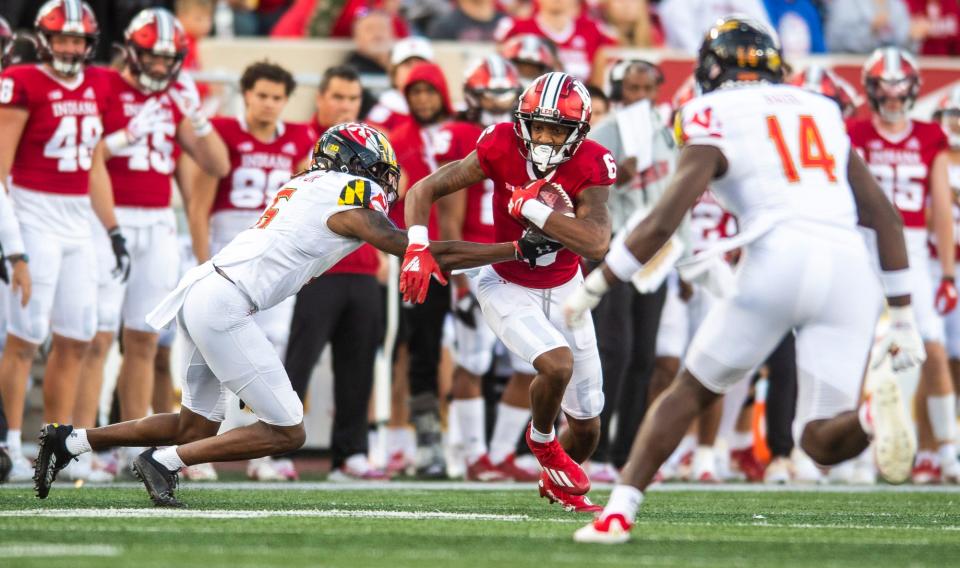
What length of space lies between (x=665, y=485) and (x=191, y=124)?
3218mm

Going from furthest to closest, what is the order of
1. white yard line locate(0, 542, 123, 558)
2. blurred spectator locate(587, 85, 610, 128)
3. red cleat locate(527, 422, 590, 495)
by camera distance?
blurred spectator locate(587, 85, 610, 128) < red cleat locate(527, 422, 590, 495) < white yard line locate(0, 542, 123, 558)

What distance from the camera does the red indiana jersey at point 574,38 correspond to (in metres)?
11.0

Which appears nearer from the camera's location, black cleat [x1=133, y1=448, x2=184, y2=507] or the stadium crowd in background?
black cleat [x1=133, y1=448, x2=184, y2=507]

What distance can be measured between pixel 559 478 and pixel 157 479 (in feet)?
5.43

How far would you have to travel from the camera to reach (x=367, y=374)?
903 cm

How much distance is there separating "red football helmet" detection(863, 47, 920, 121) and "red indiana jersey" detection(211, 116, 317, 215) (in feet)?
11.6

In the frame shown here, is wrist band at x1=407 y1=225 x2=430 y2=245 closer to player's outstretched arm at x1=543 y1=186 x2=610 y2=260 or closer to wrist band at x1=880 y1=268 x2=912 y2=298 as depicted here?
player's outstretched arm at x1=543 y1=186 x2=610 y2=260

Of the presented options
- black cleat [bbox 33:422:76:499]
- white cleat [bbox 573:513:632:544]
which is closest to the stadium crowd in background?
black cleat [bbox 33:422:76:499]

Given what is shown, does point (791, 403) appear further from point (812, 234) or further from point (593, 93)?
point (812, 234)

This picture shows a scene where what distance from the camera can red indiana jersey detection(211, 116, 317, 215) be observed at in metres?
8.95

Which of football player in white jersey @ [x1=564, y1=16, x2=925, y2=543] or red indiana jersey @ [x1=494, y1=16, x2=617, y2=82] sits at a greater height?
red indiana jersey @ [x1=494, y1=16, x2=617, y2=82]

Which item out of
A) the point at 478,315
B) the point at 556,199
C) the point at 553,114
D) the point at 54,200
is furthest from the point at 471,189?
the point at 556,199

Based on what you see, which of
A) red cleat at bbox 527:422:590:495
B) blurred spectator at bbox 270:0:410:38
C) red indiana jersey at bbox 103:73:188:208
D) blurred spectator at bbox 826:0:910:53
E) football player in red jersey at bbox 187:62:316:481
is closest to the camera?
red cleat at bbox 527:422:590:495

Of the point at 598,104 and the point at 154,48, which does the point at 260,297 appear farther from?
the point at 598,104
